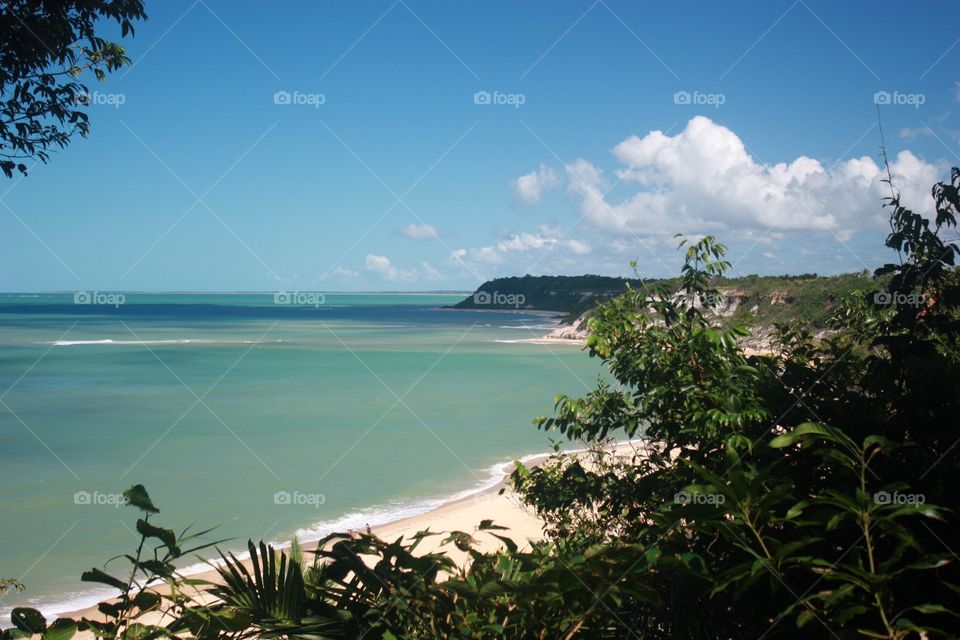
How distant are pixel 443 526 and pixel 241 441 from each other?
8.76 metres

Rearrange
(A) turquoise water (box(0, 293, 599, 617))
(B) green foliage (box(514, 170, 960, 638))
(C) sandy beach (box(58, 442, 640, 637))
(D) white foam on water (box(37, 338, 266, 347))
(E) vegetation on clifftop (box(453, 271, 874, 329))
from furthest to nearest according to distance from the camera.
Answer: (D) white foam on water (box(37, 338, 266, 347)), (A) turquoise water (box(0, 293, 599, 617)), (C) sandy beach (box(58, 442, 640, 637)), (E) vegetation on clifftop (box(453, 271, 874, 329)), (B) green foliage (box(514, 170, 960, 638))

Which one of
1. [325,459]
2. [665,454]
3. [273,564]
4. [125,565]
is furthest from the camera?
[325,459]

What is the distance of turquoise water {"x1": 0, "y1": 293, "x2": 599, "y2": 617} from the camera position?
11180 millimetres

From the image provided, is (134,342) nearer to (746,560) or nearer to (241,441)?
(241,441)

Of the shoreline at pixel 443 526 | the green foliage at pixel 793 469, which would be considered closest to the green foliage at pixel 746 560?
the green foliage at pixel 793 469

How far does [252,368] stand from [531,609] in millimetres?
34733

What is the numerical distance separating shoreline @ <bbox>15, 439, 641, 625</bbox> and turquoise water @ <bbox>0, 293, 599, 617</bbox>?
143mm

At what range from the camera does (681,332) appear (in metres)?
3.36

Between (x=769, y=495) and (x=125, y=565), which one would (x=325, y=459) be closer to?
(x=125, y=565)

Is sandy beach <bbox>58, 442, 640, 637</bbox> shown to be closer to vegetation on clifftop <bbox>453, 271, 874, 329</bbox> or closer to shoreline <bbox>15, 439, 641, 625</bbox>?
shoreline <bbox>15, 439, 641, 625</bbox>

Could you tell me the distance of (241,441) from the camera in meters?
17.6

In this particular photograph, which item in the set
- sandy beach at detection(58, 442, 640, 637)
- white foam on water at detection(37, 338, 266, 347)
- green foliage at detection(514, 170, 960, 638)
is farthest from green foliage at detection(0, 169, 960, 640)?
white foam on water at detection(37, 338, 266, 347)

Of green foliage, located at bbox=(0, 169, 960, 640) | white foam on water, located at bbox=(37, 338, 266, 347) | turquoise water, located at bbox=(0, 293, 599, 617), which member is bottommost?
turquoise water, located at bbox=(0, 293, 599, 617)

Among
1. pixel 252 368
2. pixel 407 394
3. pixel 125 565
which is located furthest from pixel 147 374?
pixel 125 565
